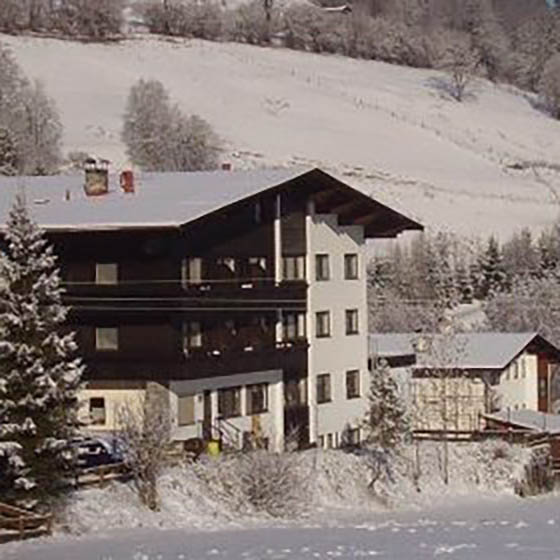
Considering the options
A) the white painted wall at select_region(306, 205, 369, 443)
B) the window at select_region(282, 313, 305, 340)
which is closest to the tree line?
the white painted wall at select_region(306, 205, 369, 443)

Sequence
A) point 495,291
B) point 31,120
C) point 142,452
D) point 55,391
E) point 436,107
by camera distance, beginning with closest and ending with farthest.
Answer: point 55,391 < point 142,452 < point 495,291 < point 31,120 < point 436,107

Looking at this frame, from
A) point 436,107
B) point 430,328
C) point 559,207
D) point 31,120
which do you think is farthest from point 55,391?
point 436,107

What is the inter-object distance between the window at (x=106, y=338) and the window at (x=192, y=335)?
1.88 metres

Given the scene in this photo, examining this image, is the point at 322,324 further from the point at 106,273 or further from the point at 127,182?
the point at 106,273

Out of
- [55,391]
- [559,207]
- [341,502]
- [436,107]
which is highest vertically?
[436,107]

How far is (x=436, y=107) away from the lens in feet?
588

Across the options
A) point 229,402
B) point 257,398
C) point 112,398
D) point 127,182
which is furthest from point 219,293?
point 127,182

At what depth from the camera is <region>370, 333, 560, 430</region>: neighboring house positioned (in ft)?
220

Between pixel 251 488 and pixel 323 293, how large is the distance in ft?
49.7

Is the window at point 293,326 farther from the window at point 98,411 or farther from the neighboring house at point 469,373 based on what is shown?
the window at point 98,411

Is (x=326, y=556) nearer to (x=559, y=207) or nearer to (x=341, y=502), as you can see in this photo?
(x=341, y=502)

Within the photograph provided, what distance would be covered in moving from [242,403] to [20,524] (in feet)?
54.9

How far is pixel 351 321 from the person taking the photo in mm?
62531

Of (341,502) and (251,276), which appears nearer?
(341,502)
